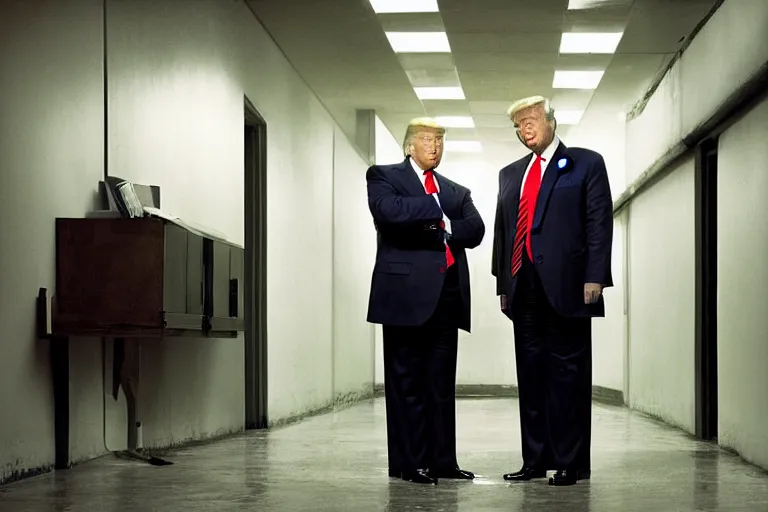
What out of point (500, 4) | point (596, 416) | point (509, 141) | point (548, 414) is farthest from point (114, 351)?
point (509, 141)

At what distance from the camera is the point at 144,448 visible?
17.2ft

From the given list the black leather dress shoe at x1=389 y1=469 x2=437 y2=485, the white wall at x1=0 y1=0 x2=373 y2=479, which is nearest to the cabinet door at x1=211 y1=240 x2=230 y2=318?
the white wall at x1=0 y1=0 x2=373 y2=479

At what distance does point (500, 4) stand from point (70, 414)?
360 cm

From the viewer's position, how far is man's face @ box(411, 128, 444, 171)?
4.28 metres

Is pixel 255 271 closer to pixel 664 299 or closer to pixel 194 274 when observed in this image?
pixel 194 274

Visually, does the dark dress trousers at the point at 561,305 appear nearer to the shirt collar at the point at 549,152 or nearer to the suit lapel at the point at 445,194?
the shirt collar at the point at 549,152

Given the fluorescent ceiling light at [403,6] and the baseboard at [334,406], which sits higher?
the fluorescent ceiling light at [403,6]

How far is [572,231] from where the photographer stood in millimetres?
4172

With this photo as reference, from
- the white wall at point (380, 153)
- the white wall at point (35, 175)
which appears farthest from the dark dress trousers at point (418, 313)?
the white wall at point (380, 153)

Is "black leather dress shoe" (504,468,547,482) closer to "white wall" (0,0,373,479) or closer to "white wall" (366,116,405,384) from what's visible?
"white wall" (0,0,373,479)

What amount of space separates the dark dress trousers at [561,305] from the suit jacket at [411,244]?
240mm

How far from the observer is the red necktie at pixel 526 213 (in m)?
4.23

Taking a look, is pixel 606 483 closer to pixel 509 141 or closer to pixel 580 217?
pixel 580 217

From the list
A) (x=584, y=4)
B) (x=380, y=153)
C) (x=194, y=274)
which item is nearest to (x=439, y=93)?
(x=380, y=153)
